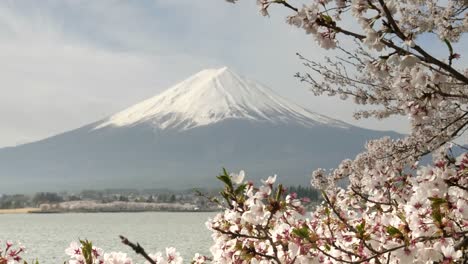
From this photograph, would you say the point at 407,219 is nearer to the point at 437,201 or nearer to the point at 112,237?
the point at 437,201

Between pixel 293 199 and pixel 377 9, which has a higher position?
pixel 377 9

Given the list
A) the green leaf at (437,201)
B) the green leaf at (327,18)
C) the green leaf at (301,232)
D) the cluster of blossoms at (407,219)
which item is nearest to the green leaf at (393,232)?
the cluster of blossoms at (407,219)

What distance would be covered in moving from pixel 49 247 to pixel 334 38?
52252 millimetres

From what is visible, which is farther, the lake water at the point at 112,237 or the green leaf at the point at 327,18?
the lake water at the point at 112,237

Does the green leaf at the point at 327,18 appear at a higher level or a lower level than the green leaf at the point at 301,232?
higher

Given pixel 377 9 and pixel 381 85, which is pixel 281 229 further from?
pixel 381 85

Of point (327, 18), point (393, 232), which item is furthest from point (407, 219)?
→ point (327, 18)

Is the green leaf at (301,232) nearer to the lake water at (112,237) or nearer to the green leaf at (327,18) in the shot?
the green leaf at (327,18)

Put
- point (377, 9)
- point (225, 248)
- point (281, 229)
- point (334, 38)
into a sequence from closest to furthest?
point (377, 9)
point (334, 38)
point (281, 229)
point (225, 248)

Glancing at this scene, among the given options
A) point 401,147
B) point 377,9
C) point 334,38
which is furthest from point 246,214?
point 401,147

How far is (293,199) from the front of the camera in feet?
12.3

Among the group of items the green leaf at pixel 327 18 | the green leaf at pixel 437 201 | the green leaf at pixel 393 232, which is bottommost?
the green leaf at pixel 393 232

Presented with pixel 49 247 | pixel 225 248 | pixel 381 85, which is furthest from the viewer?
pixel 49 247

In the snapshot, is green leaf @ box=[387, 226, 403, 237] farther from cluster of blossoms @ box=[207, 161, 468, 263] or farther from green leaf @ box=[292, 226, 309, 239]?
green leaf @ box=[292, 226, 309, 239]
